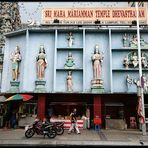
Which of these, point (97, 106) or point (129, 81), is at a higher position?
point (129, 81)

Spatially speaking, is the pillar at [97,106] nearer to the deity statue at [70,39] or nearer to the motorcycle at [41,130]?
the deity statue at [70,39]

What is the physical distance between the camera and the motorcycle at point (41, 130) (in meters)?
15.0

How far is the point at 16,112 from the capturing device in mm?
21453

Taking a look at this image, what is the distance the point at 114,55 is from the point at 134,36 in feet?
8.41

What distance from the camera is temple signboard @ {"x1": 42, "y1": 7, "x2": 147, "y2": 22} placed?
2355 cm

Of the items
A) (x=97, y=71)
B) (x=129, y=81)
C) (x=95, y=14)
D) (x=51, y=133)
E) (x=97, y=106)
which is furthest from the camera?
(x=95, y=14)

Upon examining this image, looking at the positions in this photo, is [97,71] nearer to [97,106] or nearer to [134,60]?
[97,106]

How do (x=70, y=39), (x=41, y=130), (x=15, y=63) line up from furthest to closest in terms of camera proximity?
(x=70, y=39) → (x=15, y=63) → (x=41, y=130)

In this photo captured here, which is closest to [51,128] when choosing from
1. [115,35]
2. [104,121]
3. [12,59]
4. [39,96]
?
[39,96]

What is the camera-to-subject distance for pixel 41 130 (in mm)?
15180

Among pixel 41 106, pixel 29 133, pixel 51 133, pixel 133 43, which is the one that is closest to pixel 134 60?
pixel 133 43

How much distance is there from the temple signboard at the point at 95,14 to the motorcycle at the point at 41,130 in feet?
39.8

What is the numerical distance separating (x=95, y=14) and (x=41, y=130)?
13449 millimetres

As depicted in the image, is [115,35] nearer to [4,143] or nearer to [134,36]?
[134,36]
